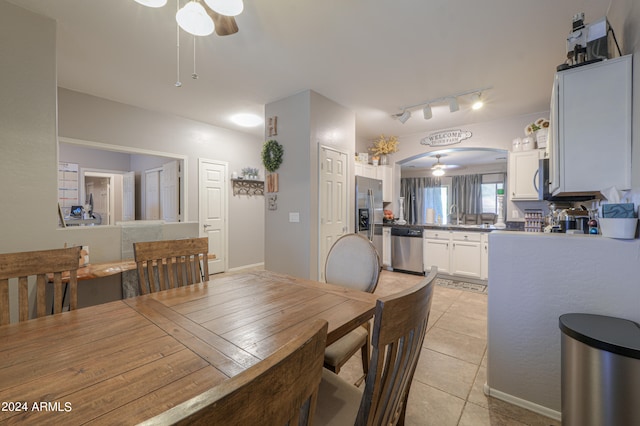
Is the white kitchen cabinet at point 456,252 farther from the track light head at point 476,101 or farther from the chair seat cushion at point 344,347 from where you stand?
the chair seat cushion at point 344,347

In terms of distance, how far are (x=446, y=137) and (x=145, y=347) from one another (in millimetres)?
5215

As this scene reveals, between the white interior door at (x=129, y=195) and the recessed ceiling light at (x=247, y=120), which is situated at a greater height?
the recessed ceiling light at (x=247, y=120)

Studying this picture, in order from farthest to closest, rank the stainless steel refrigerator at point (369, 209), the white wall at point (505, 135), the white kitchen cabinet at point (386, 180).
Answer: the white kitchen cabinet at point (386, 180) → the stainless steel refrigerator at point (369, 209) → the white wall at point (505, 135)

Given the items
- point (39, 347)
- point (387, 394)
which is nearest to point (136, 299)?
point (39, 347)

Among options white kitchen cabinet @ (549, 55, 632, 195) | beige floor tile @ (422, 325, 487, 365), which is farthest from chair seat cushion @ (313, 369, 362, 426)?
white kitchen cabinet @ (549, 55, 632, 195)

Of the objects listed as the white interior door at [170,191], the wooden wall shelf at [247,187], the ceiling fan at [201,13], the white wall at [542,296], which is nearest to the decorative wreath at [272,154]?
the wooden wall shelf at [247,187]

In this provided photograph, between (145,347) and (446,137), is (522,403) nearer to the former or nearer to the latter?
(145,347)

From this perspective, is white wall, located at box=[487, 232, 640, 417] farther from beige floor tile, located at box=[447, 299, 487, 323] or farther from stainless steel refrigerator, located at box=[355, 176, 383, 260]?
stainless steel refrigerator, located at box=[355, 176, 383, 260]

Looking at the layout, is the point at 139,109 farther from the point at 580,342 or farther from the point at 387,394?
the point at 580,342

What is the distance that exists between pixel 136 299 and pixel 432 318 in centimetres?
284

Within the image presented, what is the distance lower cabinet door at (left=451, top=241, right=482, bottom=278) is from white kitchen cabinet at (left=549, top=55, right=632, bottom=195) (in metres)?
2.74

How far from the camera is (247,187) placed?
5512mm

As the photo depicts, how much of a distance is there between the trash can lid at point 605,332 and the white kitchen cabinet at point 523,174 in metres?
3.22

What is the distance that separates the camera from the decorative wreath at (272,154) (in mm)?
3695
